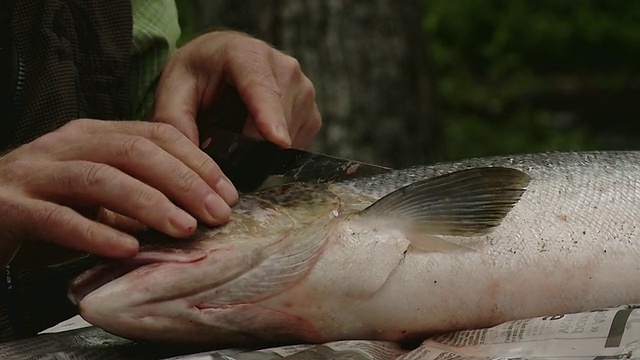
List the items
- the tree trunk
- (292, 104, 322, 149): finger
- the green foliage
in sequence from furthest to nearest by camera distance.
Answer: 1. the green foliage
2. the tree trunk
3. (292, 104, 322, 149): finger

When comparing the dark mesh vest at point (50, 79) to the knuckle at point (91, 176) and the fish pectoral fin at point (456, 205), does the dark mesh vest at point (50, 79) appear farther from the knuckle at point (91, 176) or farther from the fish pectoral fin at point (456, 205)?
the fish pectoral fin at point (456, 205)

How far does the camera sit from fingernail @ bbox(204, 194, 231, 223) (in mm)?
1848

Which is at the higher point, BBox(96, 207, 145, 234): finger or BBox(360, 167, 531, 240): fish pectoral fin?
BBox(360, 167, 531, 240): fish pectoral fin

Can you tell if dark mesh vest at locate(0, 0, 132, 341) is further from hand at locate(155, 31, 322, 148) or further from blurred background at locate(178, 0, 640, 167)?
blurred background at locate(178, 0, 640, 167)

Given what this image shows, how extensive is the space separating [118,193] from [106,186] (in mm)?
23

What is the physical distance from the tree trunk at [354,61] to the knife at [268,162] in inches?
97.0

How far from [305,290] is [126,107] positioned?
1194mm

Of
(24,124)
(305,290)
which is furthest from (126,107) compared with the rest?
(305,290)

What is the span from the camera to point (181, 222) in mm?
1795

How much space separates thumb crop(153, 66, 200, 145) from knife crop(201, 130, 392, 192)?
0.10m

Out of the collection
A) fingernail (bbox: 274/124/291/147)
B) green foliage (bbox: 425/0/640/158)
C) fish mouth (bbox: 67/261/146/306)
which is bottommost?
green foliage (bbox: 425/0/640/158)

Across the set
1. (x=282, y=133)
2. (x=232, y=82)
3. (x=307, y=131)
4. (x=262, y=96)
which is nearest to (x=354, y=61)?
(x=307, y=131)

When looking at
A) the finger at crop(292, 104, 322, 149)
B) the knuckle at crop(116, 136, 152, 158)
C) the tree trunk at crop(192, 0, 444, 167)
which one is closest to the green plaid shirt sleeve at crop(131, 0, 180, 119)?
the finger at crop(292, 104, 322, 149)

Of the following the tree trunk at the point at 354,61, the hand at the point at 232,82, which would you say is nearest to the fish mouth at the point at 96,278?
the hand at the point at 232,82
